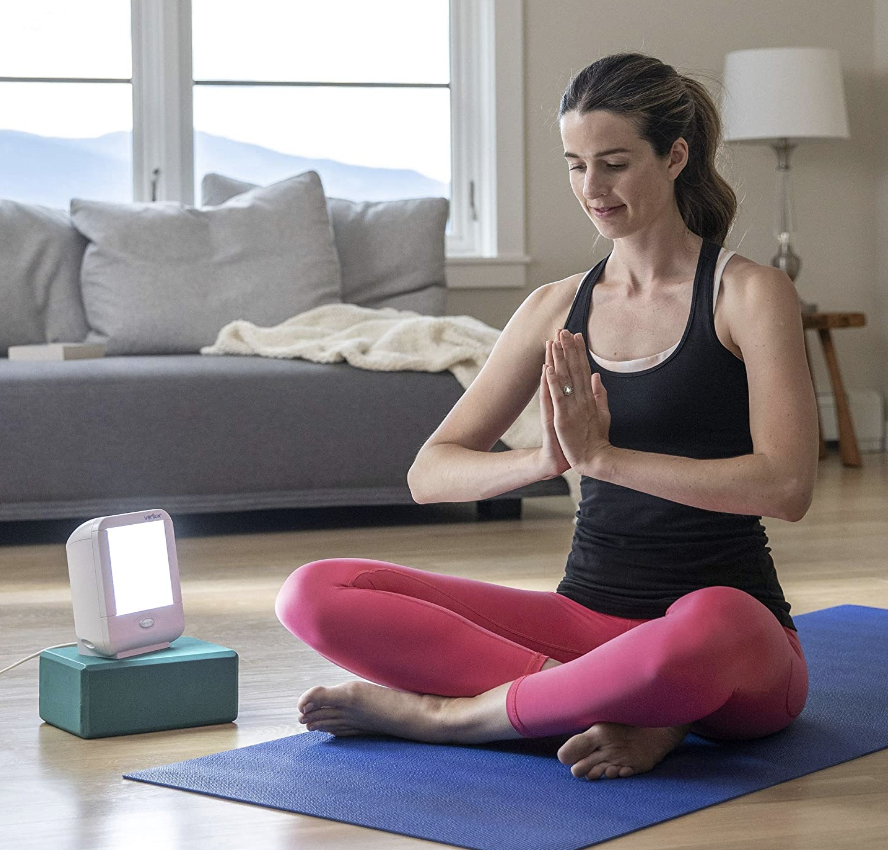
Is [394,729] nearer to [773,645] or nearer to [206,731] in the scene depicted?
[206,731]

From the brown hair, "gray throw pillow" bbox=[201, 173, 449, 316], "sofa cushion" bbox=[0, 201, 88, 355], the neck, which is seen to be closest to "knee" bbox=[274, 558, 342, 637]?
the neck

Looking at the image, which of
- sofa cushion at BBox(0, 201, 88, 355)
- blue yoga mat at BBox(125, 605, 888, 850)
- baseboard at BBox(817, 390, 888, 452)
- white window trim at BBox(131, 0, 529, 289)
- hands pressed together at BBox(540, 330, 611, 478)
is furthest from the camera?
baseboard at BBox(817, 390, 888, 452)

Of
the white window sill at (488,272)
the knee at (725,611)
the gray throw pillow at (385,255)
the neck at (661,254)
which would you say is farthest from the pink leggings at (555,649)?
the white window sill at (488,272)

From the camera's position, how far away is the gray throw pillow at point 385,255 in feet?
14.9

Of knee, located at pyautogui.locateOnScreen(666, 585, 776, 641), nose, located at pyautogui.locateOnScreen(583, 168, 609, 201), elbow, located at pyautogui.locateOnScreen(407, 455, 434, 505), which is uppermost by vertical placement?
nose, located at pyautogui.locateOnScreen(583, 168, 609, 201)

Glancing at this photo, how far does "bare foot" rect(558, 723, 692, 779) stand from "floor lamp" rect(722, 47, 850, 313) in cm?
365

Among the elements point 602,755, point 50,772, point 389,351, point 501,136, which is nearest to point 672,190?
point 602,755

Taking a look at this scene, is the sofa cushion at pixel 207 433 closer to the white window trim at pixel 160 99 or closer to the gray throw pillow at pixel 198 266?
the gray throw pillow at pixel 198 266

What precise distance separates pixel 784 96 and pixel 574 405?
3.68 m

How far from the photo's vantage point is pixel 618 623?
1.78 meters

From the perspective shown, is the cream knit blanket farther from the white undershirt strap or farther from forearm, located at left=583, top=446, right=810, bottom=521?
forearm, located at left=583, top=446, right=810, bottom=521

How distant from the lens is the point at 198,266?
421 cm

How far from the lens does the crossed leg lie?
61.1 inches

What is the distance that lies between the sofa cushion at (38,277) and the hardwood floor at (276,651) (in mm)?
617
